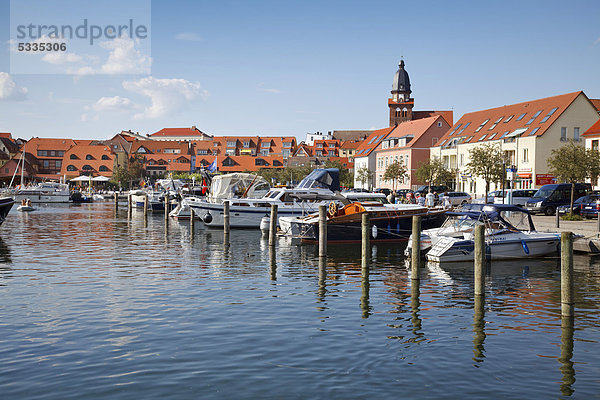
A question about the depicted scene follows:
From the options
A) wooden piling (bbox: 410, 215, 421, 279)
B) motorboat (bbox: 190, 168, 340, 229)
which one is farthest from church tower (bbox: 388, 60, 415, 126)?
wooden piling (bbox: 410, 215, 421, 279)

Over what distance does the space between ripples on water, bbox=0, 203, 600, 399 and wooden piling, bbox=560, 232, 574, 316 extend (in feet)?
1.68

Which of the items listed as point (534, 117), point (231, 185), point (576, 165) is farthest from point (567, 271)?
point (534, 117)

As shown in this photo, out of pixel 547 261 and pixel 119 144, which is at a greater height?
pixel 119 144

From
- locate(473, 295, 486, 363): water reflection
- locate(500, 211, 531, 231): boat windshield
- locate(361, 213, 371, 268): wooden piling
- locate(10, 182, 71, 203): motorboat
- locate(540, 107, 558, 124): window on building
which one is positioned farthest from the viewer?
locate(10, 182, 71, 203): motorboat

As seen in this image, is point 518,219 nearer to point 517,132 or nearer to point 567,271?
point 567,271

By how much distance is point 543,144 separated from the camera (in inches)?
2736

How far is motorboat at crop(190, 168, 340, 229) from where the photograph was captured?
134 feet

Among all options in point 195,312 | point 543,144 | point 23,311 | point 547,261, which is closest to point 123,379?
point 195,312

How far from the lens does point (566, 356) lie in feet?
44.6

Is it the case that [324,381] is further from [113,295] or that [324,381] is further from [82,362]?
[113,295]

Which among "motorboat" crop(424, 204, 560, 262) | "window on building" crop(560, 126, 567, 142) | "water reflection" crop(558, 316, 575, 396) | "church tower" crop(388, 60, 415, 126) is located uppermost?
"church tower" crop(388, 60, 415, 126)

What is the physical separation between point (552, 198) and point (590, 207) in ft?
18.5

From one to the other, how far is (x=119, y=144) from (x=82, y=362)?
174 meters

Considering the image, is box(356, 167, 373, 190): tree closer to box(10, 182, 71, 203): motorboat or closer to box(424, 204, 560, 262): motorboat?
box(10, 182, 71, 203): motorboat
